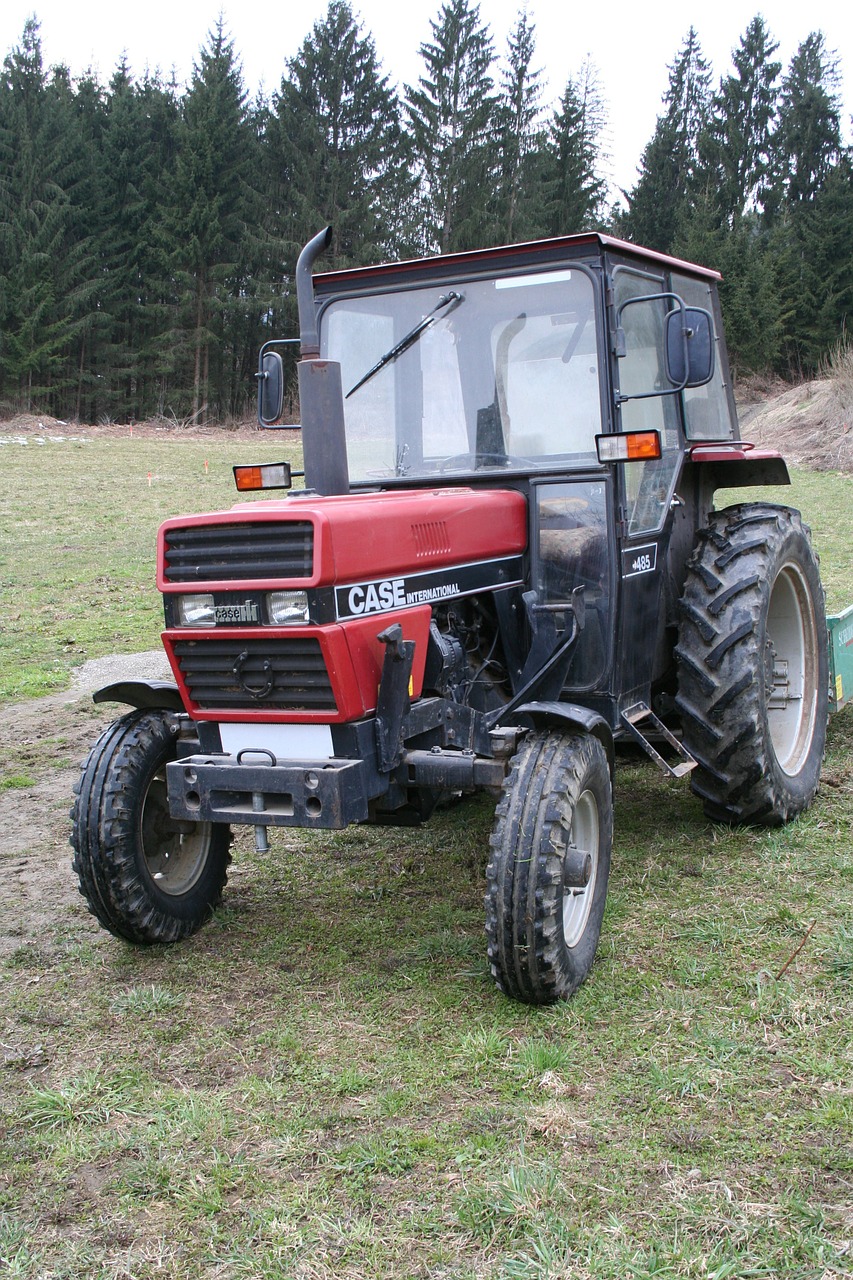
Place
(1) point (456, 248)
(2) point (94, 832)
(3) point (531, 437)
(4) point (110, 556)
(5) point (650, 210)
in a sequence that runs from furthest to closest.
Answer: (5) point (650, 210)
(1) point (456, 248)
(4) point (110, 556)
(3) point (531, 437)
(2) point (94, 832)

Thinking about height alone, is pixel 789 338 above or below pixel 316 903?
above

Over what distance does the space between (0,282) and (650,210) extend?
26863 millimetres

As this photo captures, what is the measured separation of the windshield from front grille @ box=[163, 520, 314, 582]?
1.20 m

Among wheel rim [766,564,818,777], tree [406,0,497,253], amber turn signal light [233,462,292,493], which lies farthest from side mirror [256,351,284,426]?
tree [406,0,497,253]

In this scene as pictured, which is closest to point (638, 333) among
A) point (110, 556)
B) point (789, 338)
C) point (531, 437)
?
point (531, 437)

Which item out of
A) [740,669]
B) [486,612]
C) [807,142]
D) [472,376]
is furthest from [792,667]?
[807,142]

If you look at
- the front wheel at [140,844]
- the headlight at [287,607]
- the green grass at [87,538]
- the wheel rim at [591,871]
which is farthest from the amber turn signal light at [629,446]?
the green grass at [87,538]

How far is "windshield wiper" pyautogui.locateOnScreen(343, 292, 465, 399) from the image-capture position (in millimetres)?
4465

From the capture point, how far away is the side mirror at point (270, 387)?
4.66m

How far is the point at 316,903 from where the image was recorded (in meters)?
4.48

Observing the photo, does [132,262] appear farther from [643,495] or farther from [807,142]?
[643,495]

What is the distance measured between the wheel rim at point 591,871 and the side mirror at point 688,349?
1484mm

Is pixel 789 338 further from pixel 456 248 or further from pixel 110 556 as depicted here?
pixel 110 556

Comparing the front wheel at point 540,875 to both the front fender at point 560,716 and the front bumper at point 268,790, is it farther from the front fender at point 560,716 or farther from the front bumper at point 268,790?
→ the front bumper at point 268,790
